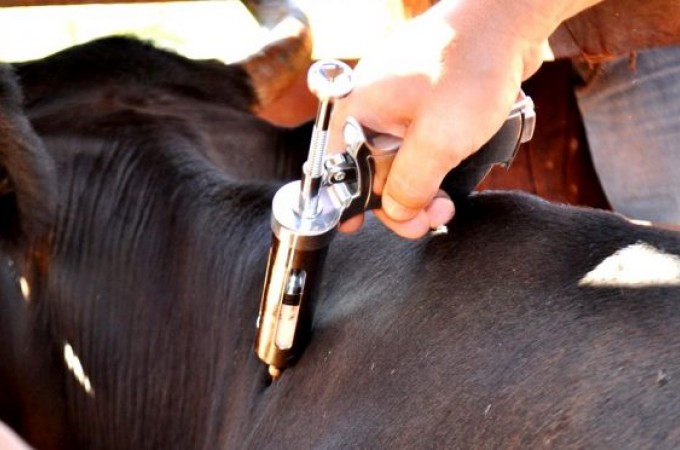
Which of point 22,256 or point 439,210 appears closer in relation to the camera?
point 439,210

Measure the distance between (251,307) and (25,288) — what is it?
41 cm

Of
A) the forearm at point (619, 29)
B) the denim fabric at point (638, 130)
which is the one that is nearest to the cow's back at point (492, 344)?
the forearm at point (619, 29)

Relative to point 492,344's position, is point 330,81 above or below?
above

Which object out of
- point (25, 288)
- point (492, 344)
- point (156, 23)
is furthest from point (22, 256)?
point (156, 23)

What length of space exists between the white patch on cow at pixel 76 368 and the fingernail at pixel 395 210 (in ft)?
2.42

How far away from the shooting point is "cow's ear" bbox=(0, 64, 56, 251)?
1.45 meters

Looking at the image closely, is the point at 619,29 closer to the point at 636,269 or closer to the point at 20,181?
the point at 636,269

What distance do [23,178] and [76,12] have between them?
2605mm

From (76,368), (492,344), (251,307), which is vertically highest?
(492,344)

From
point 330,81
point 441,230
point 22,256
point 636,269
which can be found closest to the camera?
point 330,81

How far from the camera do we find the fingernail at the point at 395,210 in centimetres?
107

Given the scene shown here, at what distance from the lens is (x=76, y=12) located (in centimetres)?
392

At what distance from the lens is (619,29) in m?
1.83

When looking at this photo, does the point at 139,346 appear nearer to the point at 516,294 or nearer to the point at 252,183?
the point at 252,183
